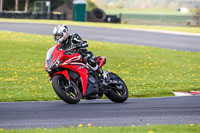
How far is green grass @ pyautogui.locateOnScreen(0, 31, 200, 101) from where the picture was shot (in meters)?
13.0

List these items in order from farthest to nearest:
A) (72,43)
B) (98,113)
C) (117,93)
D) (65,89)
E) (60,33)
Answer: (117,93)
(72,43)
(60,33)
(65,89)
(98,113)

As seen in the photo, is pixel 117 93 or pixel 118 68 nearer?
pixel 117 93

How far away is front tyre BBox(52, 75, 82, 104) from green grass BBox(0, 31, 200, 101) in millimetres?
2081

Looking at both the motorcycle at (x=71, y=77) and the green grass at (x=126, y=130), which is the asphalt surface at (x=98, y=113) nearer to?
the motorcycle at (x=71, y=77)

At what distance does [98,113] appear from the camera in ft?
28.9

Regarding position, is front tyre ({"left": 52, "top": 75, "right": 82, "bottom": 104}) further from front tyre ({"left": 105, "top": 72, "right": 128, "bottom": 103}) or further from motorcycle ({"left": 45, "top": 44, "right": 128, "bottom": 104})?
front tyre ({"left": 105, "top": 72, "right": 128, "bottom": 103})

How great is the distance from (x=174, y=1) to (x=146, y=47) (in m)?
133

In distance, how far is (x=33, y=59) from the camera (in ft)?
68.0

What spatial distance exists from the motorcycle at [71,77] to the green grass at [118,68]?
77.7 inches

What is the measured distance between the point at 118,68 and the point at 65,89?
9.32m

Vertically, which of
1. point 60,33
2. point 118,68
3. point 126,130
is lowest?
point 118,68

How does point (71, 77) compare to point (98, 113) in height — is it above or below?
above

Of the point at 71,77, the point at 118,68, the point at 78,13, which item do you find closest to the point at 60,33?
the point at 71,77

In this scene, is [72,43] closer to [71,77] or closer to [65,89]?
[71,77]
